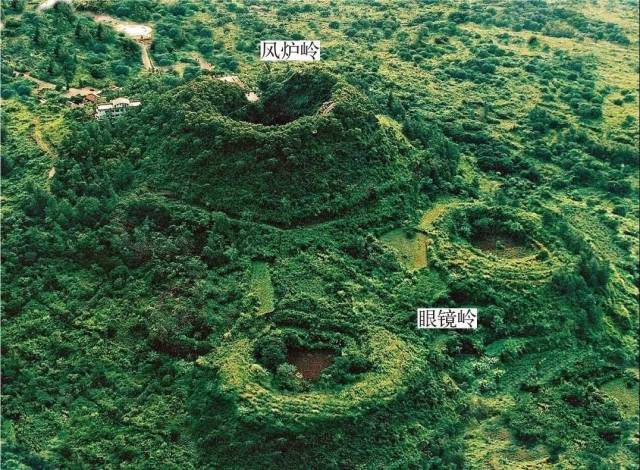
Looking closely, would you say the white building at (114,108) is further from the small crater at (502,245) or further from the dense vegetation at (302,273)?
the small crater at (502,245)

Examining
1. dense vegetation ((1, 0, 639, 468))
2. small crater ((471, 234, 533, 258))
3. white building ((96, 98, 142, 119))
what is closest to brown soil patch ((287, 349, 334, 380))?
dense vegetation ((1, 0, 639, 468))

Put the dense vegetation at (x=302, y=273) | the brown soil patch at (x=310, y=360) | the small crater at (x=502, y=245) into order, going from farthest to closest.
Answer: the small crater at (x=502, y=245) → the brown soil patch at (x=310, y=360) → the dense vegetation at (x=302, y=273)

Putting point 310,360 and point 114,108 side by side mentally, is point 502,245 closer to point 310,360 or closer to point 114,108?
point 310,360

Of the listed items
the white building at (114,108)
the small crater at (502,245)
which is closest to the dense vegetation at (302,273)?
the small crater at (502,245)

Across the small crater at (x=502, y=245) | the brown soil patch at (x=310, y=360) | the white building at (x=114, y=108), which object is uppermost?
the white building at (x=114, y=108)

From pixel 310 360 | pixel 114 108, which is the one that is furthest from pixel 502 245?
pixel 114 108

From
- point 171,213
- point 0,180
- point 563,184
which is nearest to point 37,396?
point 171,213
